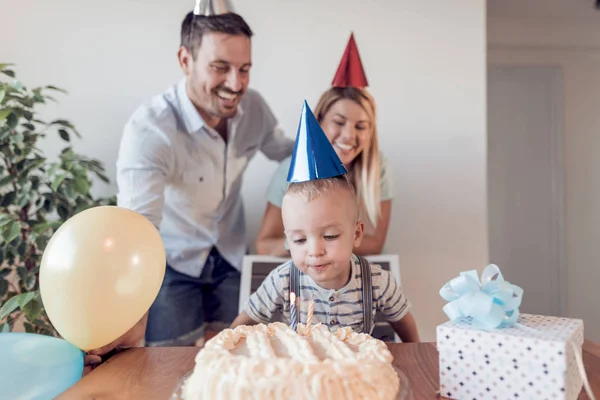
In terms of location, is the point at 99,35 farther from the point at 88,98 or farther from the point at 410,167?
the point at 410,167

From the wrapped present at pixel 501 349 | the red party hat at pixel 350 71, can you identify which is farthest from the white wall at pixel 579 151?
the wrapped present at pixel 501 349

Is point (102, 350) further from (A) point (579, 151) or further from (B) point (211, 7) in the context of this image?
(A) point (579, 151)

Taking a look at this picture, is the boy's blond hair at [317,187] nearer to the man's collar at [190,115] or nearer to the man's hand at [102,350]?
the man's hand at [102,350]

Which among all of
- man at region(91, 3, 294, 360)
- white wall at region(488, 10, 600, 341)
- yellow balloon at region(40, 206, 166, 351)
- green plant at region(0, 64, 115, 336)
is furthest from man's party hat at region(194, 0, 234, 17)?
white wall at region(488, 10, 600, 341)

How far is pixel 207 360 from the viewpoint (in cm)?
77

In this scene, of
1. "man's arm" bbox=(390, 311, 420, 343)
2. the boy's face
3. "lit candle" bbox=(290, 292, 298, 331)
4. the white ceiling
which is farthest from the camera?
the white ceiling

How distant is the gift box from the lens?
2.51ft

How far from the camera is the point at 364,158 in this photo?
1846 millimetres

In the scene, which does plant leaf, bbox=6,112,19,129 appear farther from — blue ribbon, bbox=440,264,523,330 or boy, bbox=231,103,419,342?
blue ribbon, bbox=440,264,523,330

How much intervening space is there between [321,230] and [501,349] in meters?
0.41

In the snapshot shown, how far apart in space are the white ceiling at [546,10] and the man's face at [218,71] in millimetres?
1742

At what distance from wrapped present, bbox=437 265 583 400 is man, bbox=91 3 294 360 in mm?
1200

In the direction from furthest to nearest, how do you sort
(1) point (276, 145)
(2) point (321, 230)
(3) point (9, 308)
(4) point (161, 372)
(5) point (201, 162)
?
(1) point (276, 145)
(5) point (201, 162)
(3) point (9, 308)
(2) point (321, 230)
(4) point (161, 372)

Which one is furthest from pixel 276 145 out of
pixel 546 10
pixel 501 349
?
pixel 546 10
